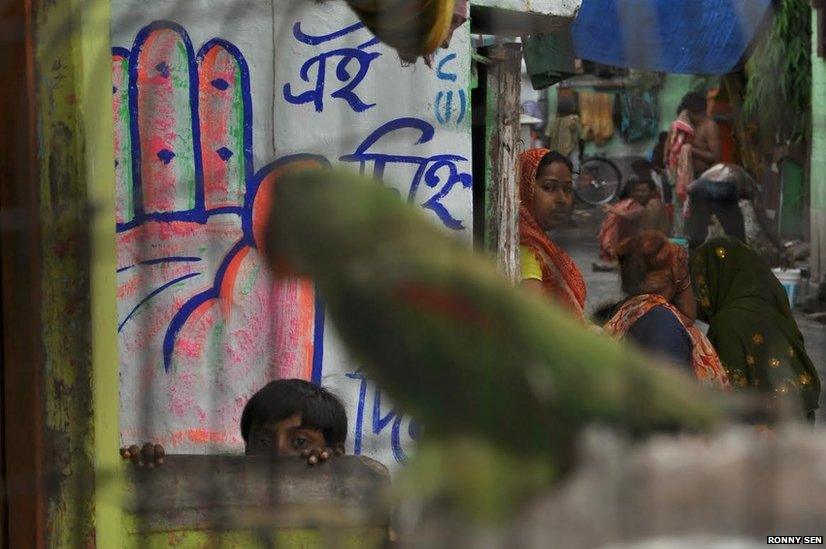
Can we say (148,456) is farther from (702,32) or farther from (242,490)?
(702,32)

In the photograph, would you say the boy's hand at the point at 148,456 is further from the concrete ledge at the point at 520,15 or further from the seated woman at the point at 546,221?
the concrete ledge at the point at 520,15

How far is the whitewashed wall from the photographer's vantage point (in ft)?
8.66

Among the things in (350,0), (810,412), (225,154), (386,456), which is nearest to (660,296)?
(810,412)

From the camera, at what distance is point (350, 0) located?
1202 millimetres

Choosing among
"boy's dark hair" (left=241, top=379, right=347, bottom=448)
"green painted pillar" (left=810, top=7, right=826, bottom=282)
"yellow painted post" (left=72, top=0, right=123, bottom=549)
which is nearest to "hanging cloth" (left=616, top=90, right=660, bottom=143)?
"green painted pillar" (left=810, top=7, right=826, bottom=282)

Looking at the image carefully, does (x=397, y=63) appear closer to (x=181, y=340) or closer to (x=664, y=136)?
(x=181, y=340)

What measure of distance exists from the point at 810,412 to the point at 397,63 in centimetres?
133

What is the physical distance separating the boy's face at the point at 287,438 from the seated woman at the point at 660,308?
2.49 ft

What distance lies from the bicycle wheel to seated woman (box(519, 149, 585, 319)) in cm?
6

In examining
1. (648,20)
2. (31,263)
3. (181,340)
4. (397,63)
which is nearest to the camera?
(648,20)

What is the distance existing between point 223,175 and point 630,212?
96 centimetres

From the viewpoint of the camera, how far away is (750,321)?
3.32 metres

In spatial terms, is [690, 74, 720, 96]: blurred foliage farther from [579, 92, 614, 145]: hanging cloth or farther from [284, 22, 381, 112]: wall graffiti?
[284, 22, 381, 112]: wall graffiti

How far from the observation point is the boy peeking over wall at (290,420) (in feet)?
8.00
